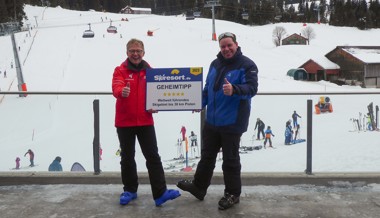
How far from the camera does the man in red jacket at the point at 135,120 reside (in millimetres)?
4410

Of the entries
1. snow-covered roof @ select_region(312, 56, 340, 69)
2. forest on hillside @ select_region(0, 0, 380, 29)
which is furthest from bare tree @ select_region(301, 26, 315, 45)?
snow-covered roof @ select_region(312, 56, 340, 69)

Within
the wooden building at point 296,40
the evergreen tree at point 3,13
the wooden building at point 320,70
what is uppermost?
the evergreen tree at point 3,13

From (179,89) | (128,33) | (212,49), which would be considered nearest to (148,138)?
(179,89)

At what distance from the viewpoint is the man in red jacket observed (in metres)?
4.41

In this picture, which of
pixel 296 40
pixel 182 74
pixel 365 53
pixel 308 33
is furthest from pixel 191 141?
pixel 308 33

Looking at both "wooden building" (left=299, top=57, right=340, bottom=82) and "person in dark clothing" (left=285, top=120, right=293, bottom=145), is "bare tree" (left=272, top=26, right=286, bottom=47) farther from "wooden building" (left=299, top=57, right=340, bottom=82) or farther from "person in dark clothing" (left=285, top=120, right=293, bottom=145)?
"person in dark clothing" (left=285, top=120, right=293, bottom=145)

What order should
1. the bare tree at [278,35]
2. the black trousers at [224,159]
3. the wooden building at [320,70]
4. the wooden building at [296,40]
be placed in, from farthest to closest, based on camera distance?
1. the bare tree at [278,35]
2. the wooden building at [296,40]
3. the wooden building at [320,70]
4. the black trousers at [224,159]

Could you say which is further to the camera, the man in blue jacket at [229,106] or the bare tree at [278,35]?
the bare tree at [278,35]

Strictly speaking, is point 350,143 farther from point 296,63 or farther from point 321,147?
point 296,63

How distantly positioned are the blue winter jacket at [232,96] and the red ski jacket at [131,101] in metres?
0.71

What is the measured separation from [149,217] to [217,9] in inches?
4597

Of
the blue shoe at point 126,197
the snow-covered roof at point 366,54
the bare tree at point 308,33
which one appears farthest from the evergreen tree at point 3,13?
the blue shoe at point 126,197

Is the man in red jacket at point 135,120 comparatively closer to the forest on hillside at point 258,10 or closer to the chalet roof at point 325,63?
the chalet roof at point 325,63

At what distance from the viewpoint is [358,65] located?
140ft
